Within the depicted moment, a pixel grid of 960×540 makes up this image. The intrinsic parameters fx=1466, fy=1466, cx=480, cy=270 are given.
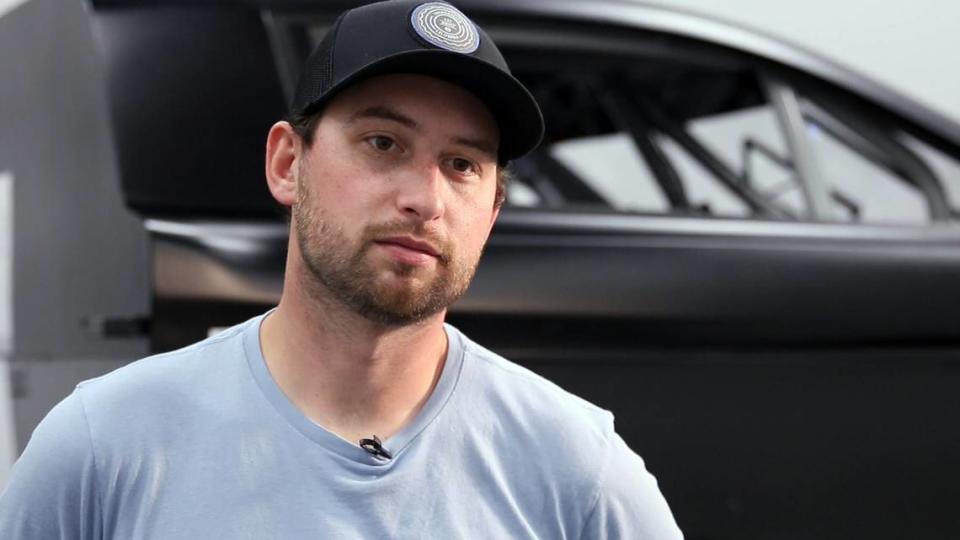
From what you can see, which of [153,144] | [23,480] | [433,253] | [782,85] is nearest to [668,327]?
[782,85]

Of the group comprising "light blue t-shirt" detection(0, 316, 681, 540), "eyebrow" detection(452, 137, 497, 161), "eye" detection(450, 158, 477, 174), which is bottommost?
"light blue t-shirt" detection(0, 316, 681, 540)

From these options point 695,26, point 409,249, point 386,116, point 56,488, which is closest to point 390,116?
point 386,116

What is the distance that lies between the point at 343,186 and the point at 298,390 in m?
0.20

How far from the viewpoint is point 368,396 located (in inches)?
55.1

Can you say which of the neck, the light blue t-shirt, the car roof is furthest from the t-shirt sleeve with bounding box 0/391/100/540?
the car roof

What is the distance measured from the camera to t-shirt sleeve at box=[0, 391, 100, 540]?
4.22 ft

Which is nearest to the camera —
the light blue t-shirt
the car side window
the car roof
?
the light blue t-shirt

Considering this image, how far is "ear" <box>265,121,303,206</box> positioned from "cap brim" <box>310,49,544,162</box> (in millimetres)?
103

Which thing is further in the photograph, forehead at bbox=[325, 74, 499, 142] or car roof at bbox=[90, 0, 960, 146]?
car roof at bbox=[90, 0, 960, 146]

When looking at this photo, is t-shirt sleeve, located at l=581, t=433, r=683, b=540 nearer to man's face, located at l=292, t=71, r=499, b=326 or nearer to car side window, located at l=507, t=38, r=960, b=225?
man's face, located at l=292, t=71, r=499, b=326

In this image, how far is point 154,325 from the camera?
2.28 metres

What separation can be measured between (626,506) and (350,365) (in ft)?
0.97

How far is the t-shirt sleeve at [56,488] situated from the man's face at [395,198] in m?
0.26

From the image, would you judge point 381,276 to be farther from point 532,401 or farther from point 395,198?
point 532,401
